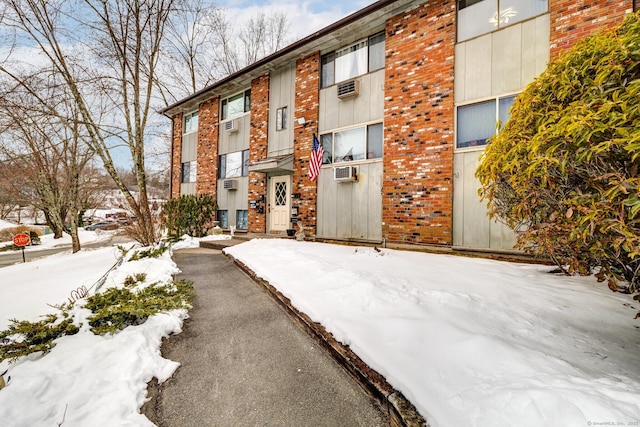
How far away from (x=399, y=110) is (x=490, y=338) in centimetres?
656

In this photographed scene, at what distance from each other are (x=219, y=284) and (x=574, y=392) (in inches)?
188

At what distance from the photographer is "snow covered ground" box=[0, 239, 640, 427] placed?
1.46 meters

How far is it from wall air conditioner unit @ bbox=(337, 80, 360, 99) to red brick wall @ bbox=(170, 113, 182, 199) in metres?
11.1

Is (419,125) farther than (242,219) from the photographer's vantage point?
No

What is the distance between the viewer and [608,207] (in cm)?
168

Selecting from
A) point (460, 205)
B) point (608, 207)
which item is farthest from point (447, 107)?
point (608, 207)

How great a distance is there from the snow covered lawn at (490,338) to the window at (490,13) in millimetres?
5784

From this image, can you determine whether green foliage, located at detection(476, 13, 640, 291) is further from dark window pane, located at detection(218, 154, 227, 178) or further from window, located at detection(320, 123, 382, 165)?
dark window pane, located at detection(218, 154, 227, 178)

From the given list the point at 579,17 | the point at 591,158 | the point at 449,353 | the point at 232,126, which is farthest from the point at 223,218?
the point at 579,17

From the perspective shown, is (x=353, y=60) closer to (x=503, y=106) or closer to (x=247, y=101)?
(x=503, y=106)

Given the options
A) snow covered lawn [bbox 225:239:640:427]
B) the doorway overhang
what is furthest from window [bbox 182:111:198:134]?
snow covered lawn [bbox 225:239:640:427]

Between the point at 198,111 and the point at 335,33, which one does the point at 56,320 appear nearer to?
the point at 335,33

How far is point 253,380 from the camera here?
2.23 m

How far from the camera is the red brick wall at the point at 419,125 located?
262 inches
